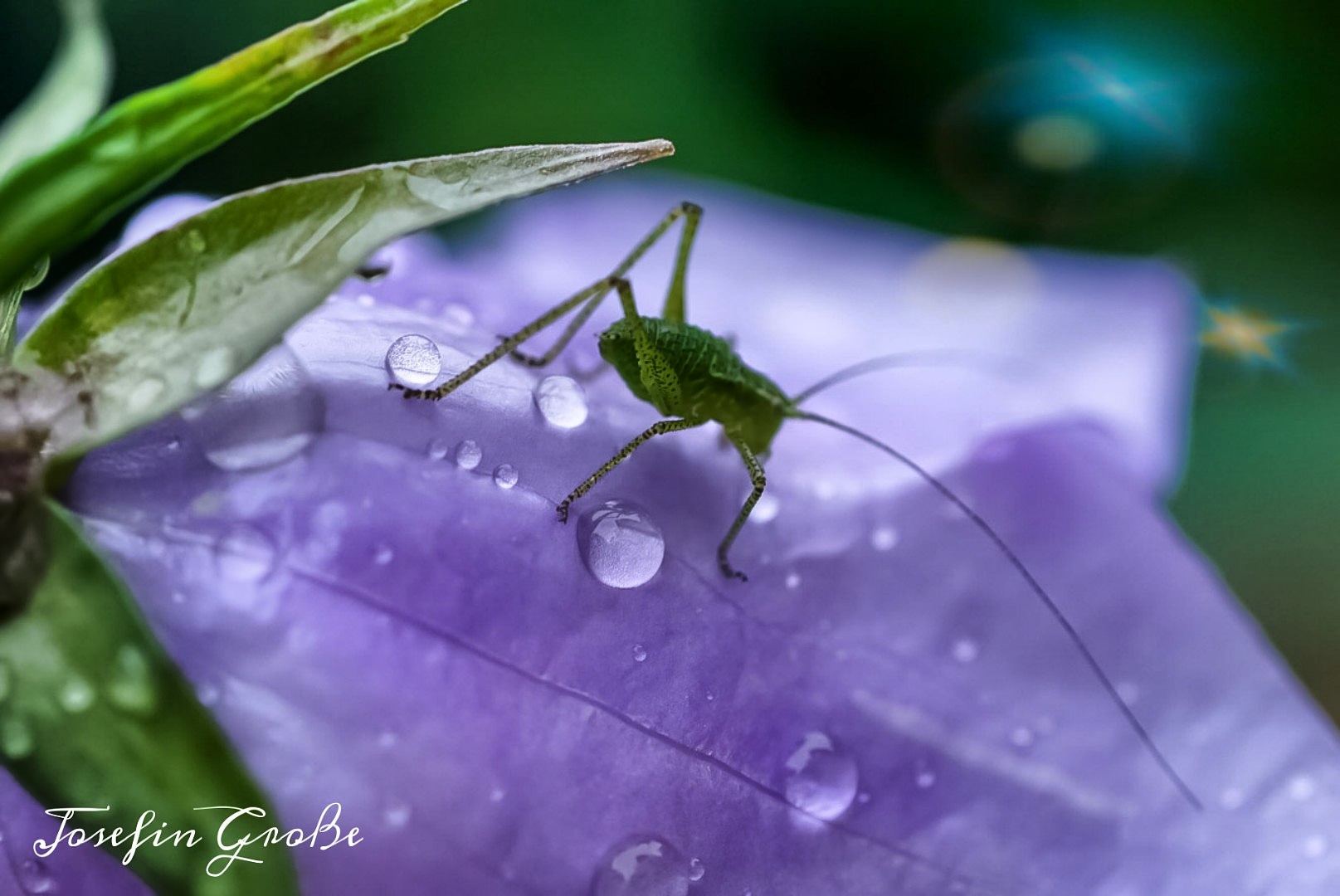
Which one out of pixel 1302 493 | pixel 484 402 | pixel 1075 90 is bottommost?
pixel 1302 493

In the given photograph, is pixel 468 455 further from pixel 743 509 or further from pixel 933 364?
pixel 933 364

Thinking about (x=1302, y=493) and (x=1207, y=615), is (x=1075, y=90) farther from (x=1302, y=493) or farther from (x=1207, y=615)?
(x=1207, y=615)

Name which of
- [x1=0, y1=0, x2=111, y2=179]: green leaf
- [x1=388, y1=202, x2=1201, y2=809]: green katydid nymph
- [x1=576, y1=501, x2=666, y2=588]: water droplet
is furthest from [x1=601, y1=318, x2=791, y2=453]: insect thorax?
[x1=0, y1=0, x2=111, y2=179]: green leaf

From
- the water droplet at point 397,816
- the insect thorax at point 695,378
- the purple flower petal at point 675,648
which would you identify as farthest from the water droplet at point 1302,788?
the water droplet at point 397,816

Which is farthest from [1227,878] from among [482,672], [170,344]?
[170,344]

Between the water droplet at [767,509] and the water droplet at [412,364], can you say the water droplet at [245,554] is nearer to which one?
the water droplet at [412,364]
